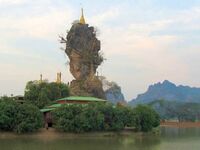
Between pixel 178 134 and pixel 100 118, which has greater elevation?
pixel 100 118

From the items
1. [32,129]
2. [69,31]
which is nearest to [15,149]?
[32,129]

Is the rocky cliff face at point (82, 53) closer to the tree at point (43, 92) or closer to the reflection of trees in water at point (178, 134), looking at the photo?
the tree at point (43, 92)

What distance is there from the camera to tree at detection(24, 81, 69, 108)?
5959cm

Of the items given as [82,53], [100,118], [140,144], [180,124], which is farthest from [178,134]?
[180,124]

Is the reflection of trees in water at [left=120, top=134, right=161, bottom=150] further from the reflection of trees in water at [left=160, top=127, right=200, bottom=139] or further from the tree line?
the reflection of trees in water at [left=160, top=127, right=200, bottom=139]

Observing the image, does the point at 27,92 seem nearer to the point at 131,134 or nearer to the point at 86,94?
the point at 86,94

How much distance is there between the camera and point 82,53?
250ft

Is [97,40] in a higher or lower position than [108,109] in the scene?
higher

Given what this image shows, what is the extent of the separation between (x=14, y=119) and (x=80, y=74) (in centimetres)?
3002

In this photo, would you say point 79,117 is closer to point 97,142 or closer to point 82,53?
point 97,142

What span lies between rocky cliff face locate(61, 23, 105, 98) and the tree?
1112 centimetres

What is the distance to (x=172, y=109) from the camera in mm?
113062

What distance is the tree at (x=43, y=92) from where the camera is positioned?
59591mm

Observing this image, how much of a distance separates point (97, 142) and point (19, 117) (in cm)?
1136
